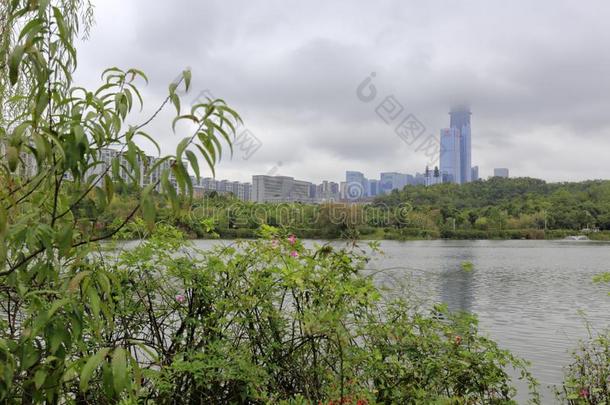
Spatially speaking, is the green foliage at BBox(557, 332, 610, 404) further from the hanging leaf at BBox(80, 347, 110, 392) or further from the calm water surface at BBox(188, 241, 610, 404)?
the hanging leaf at BBox(80, 347, 110, 392)

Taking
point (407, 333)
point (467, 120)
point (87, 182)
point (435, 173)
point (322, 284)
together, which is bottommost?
point (407, 333)

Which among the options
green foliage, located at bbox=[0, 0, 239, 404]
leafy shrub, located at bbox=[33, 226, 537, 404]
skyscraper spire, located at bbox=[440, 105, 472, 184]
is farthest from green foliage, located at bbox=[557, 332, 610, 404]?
skyscraper spire, located at bbox=[440, 105, 472, 184]

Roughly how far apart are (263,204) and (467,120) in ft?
159

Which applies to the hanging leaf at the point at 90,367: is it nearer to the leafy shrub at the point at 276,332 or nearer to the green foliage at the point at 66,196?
the green foliage at the point at 66,196

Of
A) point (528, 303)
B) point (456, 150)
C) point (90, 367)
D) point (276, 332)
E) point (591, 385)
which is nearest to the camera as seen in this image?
point (90, 367)

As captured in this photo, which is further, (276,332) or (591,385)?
(591,385)

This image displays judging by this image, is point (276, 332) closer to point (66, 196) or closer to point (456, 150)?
point (66, 196)

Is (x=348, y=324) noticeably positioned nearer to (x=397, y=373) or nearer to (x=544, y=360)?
(x=397, y=373)

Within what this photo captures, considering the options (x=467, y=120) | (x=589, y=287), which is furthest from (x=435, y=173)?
(x=589, y=287)

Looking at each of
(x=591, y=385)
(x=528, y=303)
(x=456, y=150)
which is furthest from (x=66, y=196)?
(x=456, y=150)

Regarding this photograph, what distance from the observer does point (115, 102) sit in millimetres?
1198

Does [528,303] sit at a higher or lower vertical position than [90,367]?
lower

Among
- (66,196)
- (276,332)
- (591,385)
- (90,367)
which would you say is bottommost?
(591,385)

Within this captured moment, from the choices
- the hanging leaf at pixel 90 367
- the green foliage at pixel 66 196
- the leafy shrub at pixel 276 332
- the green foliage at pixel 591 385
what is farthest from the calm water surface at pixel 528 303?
the hanging leaf at pixel 90 367
